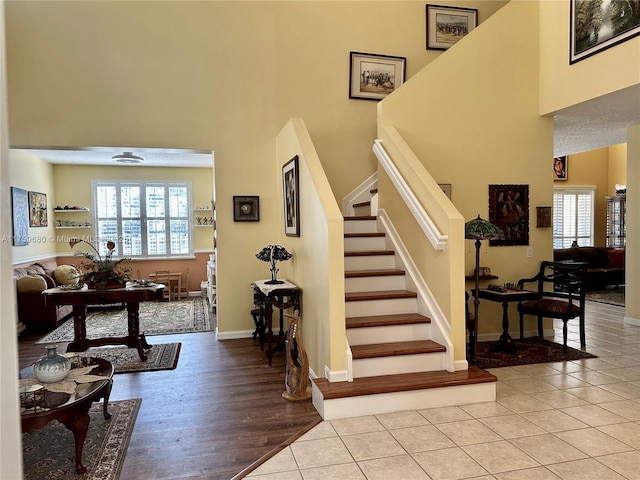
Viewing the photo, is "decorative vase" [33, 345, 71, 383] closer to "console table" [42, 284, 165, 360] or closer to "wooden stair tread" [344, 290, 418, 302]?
"console table" [42, 284, 165, 360]

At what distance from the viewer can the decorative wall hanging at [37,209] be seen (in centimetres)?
734

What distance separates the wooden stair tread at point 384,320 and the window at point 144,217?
6551 millimetres

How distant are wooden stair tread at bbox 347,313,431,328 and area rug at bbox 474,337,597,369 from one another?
3.14 feet

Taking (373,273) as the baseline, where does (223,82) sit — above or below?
above

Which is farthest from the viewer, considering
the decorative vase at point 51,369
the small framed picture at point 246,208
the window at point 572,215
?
the window at point 572,215

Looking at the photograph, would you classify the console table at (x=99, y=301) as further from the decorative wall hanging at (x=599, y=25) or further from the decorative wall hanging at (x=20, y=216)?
the decorative wall hanging at (x=599, y=25)

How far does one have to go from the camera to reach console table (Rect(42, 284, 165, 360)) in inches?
176

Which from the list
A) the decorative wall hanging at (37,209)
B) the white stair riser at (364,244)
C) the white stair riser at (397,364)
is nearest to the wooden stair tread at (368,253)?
the white stair riser at (364,244)

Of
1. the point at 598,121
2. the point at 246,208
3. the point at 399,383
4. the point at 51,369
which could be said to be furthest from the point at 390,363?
the point at 598,121

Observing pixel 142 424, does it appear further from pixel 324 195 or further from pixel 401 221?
pixel 401 221

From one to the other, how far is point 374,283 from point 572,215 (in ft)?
28.5

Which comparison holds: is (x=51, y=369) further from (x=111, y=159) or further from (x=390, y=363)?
(x=111, y=159)

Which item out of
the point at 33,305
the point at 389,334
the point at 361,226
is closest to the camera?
the point at 389,334

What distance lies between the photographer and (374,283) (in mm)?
4316
